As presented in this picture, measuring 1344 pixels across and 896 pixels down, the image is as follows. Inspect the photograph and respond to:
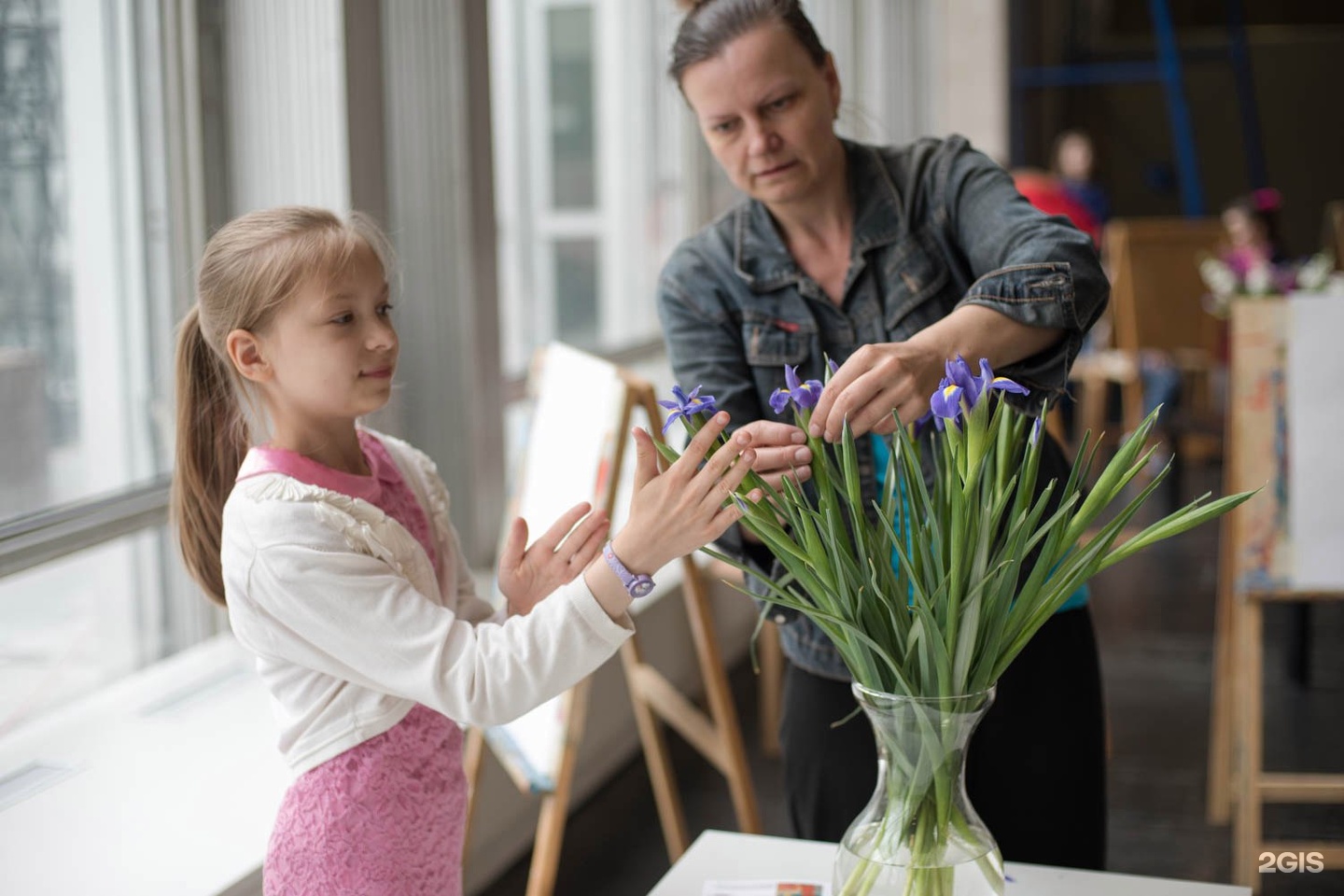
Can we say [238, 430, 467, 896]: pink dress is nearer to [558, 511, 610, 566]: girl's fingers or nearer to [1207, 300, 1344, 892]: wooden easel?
[558, 511, 610, 566]: girl's fingers

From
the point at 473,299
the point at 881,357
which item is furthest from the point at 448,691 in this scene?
the point at 473,299

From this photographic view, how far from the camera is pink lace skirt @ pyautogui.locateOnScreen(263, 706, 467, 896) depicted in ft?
4.36

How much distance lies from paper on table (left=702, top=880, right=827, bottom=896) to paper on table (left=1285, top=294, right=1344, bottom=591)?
1739 millimetres

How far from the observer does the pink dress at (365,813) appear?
133 centimetres

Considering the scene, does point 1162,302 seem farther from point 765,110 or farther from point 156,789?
point 156,789

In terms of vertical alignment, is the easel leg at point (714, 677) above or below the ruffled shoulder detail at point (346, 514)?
below

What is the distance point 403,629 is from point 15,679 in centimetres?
121

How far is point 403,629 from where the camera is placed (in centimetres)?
123

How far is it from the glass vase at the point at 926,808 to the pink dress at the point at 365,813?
48cm

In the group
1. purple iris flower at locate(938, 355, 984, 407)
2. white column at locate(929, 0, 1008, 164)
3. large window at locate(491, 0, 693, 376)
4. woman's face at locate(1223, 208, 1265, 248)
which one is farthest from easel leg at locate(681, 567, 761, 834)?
white column at locate(929, 0, 1008, 164)

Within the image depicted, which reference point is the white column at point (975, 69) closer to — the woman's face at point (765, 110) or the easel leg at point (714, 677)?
the easel leg at point (714, 677)

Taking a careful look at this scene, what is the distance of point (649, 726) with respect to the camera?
8.50ft

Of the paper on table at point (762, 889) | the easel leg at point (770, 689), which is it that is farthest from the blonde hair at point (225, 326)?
the easel leg at point (770, 689)

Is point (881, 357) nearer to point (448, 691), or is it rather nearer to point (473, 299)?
point (448, 691)
